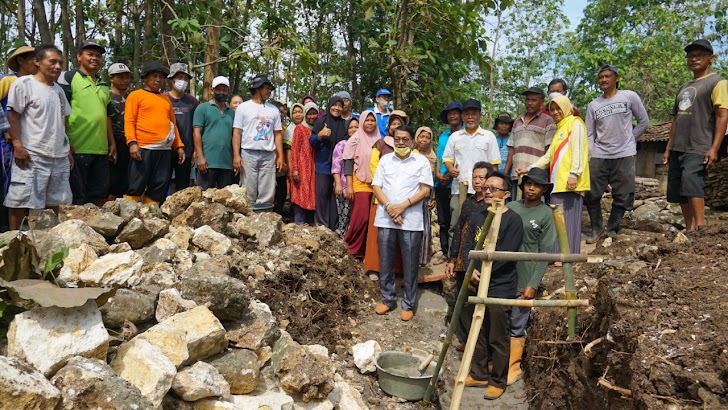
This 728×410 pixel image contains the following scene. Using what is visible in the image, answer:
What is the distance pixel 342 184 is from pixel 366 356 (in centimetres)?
245

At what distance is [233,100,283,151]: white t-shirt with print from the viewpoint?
643 centimetres

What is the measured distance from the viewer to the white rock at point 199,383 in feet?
10.1

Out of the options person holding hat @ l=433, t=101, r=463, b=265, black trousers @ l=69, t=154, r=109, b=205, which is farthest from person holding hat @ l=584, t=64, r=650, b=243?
black trousers @ l=69, t=154, r=109, b=205

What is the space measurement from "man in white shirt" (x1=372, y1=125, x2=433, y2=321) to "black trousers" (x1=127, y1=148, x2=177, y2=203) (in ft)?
7.20

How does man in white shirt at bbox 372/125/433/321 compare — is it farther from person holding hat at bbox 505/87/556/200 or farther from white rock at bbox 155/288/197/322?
white rock at bbox 155/288/197/322

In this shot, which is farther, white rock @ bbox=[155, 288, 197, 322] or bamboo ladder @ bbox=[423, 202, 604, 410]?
bamboo ladder @ bbox=[423, 202, 604, 410]

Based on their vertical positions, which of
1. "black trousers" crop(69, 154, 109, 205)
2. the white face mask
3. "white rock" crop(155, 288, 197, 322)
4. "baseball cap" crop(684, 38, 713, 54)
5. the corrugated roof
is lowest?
"white rock" crop(155, 288, 197, 322)

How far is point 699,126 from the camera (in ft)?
17.6

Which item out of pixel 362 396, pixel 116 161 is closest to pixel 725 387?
pixel 362 396

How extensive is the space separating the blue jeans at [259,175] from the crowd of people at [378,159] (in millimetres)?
13

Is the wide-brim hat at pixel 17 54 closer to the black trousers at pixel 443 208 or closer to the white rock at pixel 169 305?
the white rock at pixel 169 305

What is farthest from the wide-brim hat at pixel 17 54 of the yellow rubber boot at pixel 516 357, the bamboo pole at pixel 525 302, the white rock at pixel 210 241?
the yellow rubber boot at pixel 516 357

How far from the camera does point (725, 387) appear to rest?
8.93 feet

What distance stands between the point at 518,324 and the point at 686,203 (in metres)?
2.17
